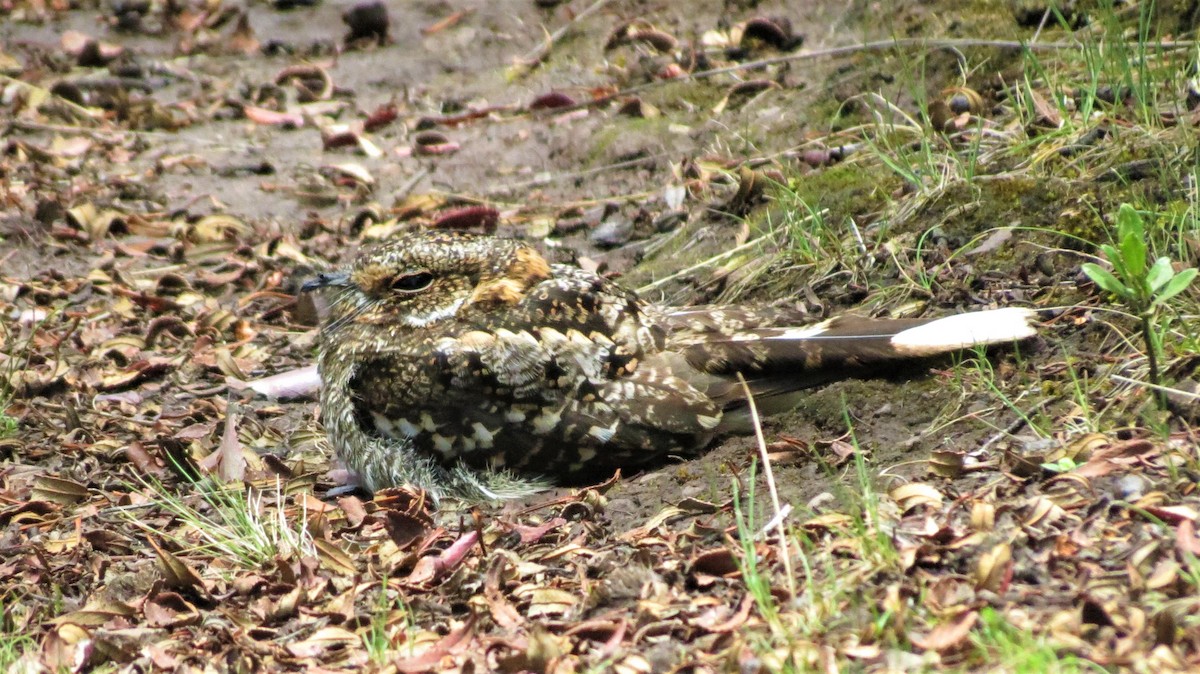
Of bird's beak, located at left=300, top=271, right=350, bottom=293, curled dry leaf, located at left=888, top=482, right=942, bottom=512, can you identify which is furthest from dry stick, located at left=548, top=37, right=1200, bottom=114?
bird's beak, located at left=300, top=271, right=350, bottom=293

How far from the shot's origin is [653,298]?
513 cm

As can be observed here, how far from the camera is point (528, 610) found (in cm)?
319

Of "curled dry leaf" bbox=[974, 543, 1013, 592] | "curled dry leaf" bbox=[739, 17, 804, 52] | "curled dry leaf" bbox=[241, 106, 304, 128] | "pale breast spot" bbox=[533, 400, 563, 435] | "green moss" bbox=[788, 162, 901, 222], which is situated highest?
"curled dry leaf" bbox=[974, 543, 1013, 592]

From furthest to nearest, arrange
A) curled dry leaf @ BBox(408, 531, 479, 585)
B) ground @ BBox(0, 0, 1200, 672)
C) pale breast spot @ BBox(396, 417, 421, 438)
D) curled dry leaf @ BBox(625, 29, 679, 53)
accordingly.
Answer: curled dry leaf @ BBox(625, 29, 679, 53) → pale breast spot @ BBox(396, 417, 421, 438) → curled dry leaf @ BBox(408, 531, 479, 585) → ground @ BBox(0, 0, 1200, 672)

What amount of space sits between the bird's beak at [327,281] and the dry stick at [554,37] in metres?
3.75

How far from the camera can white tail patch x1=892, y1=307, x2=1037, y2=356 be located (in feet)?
12.6

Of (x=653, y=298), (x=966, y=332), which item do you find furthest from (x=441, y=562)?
(x=653, y=298)

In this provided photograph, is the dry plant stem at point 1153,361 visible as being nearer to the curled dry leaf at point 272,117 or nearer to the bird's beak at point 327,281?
the bird's beak at point 327,281

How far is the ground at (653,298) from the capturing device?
2918 millimetres

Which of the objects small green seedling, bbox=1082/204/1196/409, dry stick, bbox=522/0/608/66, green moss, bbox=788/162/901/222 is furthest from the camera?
dry stick, bbox=522/0/608/66

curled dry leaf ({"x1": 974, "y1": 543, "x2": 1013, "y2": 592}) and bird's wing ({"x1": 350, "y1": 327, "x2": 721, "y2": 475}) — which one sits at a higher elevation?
curled dry leaf ({"x1": 974, "y1": 543, "x2": 1013, "y2": 592})

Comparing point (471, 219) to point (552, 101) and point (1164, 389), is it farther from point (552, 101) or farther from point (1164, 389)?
point (1164, 389)

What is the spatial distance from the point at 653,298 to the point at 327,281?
142 cm

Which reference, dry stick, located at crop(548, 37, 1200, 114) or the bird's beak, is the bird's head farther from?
dry stick, located at crop(548, 37, 1200, 114)
